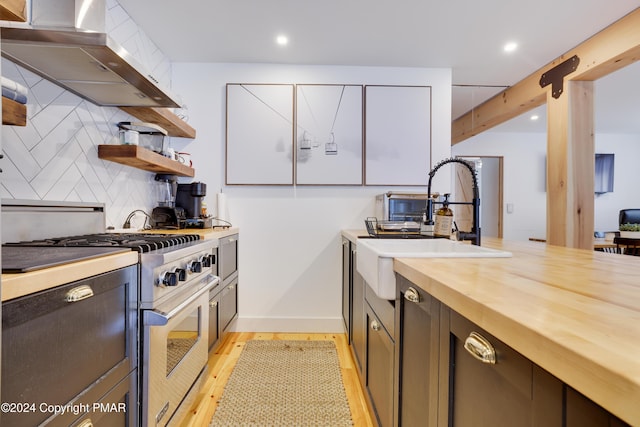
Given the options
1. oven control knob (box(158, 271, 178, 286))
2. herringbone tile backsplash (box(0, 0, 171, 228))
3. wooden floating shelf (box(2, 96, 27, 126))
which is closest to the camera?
wooden floating shelf (box(2, 96, 27, 126))

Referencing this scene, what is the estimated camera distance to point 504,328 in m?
0.45

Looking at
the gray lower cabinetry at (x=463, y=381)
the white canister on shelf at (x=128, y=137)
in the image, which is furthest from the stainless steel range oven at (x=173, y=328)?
the gray lower cabinetry at (x=463, y=381)

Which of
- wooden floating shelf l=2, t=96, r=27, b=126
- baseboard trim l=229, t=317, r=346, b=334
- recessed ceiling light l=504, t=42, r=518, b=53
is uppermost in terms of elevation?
recessed ceiling light l=504, t=42, r=518, b=53

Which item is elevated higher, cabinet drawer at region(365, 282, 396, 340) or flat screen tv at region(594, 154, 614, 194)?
flat screen tv at region(594, 154, 614, 194)

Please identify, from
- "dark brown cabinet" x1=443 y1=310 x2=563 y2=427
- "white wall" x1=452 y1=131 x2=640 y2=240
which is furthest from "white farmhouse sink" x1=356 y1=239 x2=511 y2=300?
"white wall" x1=452 y1=131 x2=640 y2=240

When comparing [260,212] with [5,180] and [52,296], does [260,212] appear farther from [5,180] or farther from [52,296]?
[52,296]

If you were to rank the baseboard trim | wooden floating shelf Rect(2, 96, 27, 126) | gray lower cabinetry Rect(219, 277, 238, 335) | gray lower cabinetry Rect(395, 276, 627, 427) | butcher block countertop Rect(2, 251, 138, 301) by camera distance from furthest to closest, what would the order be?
1. the baseboard trim
2. gray lower cabinetry Rect(219, 277, 238, 335)
3. wooden floating shelf Rect(2, 96, 27, 126)
4. butcher block countertop Rect(2, 251, 138, 301)
5. gray lower cabinetry Rect(395, 276, 627, 427)

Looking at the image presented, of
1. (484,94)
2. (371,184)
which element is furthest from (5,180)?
(484,94)

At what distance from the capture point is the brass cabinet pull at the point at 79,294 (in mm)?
821

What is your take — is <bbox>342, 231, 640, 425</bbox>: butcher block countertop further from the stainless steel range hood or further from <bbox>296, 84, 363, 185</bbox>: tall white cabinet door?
<bbox>296, 84, 363, 185</bbox>: tall white cabinet door

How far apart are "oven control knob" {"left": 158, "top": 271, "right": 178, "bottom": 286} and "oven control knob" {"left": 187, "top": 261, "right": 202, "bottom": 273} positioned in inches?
8.2

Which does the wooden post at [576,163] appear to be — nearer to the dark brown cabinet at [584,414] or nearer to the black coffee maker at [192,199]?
the dark brown cabinet at [584,414]

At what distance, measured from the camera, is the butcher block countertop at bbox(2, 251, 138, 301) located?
667mm

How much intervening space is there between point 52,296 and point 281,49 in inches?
94.5
